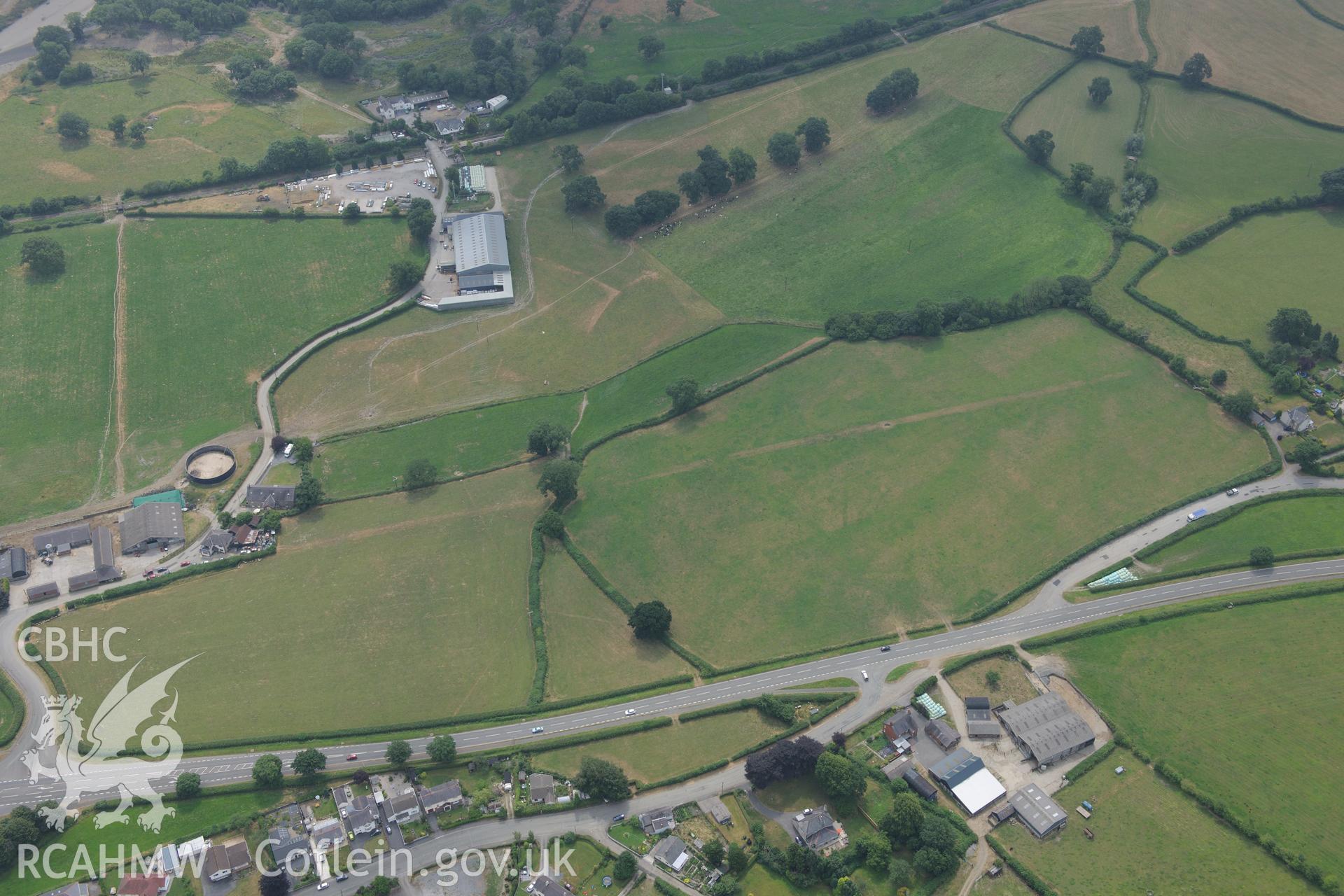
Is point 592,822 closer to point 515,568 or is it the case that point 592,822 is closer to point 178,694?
point 515,568

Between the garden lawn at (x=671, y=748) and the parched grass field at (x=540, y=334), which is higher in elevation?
the parched grass field at (x=540, y=334)

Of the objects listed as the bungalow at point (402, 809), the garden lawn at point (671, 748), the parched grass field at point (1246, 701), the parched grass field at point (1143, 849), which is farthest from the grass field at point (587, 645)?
the parched grass field at point (1246, 701)

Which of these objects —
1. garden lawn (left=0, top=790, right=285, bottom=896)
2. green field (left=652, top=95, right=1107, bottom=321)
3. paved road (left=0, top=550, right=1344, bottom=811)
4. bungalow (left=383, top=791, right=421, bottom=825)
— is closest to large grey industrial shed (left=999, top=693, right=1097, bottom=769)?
paved road (left=0, top=550, right=1344, bottom=811)

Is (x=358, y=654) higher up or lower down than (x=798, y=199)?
lower down

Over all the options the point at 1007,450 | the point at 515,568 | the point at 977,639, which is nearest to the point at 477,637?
the point at 515,568

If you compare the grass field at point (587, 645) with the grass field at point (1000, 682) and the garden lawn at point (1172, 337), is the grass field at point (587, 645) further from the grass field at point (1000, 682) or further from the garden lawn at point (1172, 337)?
the garden lawn at point (1172, 337)

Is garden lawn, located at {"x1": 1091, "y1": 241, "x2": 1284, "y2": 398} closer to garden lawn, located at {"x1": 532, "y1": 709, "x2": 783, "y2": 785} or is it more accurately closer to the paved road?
the paved road

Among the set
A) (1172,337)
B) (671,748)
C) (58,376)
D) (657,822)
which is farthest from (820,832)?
(58,376)
